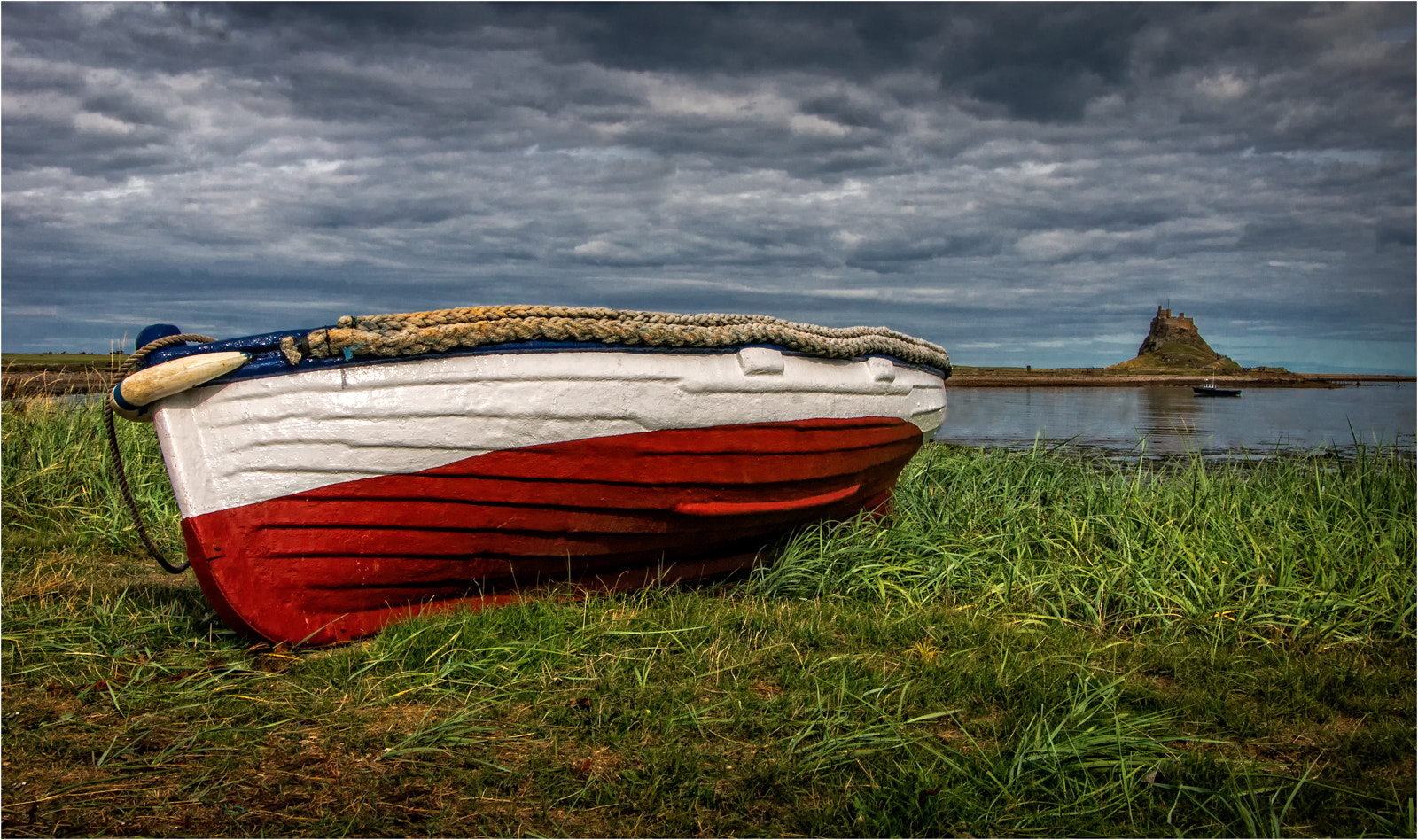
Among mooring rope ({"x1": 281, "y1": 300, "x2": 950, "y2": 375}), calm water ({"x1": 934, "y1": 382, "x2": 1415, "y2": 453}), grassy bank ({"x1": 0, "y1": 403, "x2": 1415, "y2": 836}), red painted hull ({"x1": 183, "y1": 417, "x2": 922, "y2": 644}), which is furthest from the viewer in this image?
calm water ({"x1": 934, "y1": 382, "x2": 1415, "y2": 453})

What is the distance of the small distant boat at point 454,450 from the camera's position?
11.8ft

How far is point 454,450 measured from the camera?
3.77m

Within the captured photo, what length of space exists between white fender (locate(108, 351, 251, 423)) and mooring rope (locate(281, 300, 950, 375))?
0.72ft

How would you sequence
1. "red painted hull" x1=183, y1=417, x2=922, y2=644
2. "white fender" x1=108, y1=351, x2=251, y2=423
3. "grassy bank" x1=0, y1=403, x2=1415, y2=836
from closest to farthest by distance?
"grassy bank" x1=0, y1=403, x2=1415, y2=836 < "white fender" x1=108, y1=351, x2=251, y2=423 < "red painted hull" x1=183, y1=417, x2=922, y2=644

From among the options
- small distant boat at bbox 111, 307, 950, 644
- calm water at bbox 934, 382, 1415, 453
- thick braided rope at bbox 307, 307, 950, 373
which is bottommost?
calm water at bbox 934, 382, 1415, 453

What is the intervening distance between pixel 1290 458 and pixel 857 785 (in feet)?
22.7

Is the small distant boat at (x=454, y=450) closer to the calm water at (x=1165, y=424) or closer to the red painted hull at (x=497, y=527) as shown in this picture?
the red painted hull at (x=497, y=527)

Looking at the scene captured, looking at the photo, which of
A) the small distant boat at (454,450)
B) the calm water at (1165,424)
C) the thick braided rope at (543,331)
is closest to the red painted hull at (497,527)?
the small distant boat at (454,450)

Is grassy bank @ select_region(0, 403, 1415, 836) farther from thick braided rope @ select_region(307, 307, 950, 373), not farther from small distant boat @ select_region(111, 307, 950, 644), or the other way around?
thick braided rope @ select_region(307, 307, 950, 373)

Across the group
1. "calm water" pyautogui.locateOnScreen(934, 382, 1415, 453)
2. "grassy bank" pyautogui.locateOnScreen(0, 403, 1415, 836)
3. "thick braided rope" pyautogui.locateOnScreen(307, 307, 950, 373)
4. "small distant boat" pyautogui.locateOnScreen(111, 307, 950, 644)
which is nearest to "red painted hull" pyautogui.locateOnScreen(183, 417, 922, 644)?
"small distant boat" pyautogui.locateOnScreen(111, 307, 950, 644)

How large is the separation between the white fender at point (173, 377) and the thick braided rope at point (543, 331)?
321 mm

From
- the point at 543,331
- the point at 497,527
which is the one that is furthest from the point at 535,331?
the point at 497,527

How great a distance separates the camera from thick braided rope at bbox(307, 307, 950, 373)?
11.8 feet

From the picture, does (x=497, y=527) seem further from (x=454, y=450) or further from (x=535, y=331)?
(x=535, y=331)
